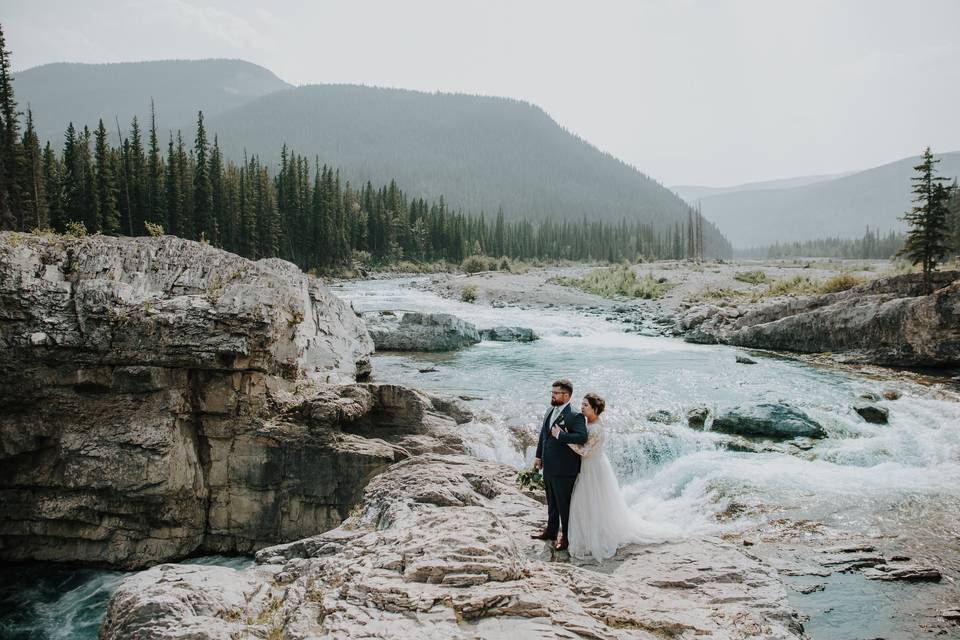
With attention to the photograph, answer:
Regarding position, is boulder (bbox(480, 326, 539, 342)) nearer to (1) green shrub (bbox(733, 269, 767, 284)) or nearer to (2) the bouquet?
(2) the bouquet

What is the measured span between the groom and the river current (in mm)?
1420

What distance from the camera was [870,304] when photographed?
75.8 feet

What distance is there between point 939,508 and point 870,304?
15879 millimetres

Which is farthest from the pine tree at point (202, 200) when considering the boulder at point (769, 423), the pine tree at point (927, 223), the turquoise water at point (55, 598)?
the pine tree at point (927, 223)

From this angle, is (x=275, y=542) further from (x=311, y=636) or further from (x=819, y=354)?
(x=819, y=354)

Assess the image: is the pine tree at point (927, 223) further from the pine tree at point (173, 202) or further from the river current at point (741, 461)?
the pine tree at point (173, 202)

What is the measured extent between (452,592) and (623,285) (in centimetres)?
4845

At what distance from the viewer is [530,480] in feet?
29.0

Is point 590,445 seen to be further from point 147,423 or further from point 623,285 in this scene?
point 623,285

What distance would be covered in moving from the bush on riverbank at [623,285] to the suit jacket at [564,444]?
40901 mm

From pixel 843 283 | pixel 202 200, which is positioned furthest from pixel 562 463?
pixel 202 200

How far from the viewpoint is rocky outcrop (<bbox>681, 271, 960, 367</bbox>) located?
66.5 feet

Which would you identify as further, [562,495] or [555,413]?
[555,413]

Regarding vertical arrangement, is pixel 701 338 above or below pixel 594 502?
below
